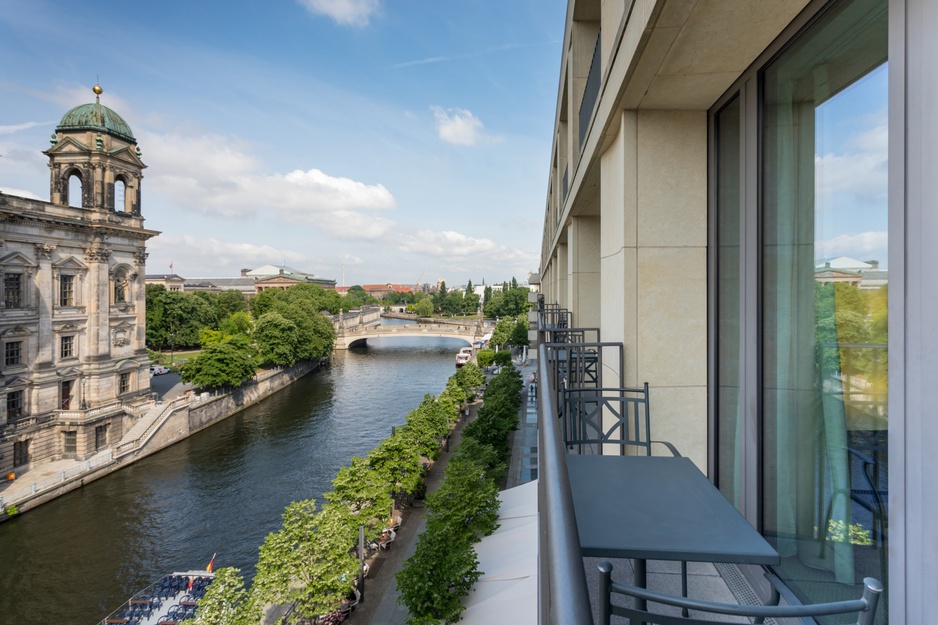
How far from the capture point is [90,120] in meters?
28.8

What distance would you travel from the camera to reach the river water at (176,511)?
1658 cm

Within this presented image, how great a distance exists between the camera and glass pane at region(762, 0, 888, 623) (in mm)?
2221

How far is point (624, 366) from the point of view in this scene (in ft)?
14.4

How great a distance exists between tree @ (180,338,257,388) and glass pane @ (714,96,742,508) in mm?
37847

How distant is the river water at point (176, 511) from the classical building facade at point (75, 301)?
14.1 feet

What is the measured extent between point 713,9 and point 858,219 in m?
1.43

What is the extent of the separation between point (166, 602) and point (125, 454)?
1498 centimetres

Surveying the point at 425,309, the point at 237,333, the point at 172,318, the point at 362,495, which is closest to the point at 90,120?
the point at 362,495

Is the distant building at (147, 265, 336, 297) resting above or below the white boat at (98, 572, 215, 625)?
above

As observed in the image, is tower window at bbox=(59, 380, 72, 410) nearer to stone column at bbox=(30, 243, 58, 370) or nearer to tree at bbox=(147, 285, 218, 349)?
stone column at bbox=(30, 243, 58, 370)

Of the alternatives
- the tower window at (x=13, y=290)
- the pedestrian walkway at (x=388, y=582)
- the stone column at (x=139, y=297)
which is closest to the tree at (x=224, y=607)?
the pedestrian walkway at (x=388, y=582)

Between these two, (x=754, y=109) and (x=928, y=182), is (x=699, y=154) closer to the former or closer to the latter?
(x=754, y=109)

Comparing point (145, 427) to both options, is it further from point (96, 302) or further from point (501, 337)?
point (501, 337)

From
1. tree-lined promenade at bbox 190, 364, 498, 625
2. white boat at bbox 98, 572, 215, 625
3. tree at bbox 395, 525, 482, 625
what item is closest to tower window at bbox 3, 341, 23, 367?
white boat at bbox 98, 572, 215, 625
